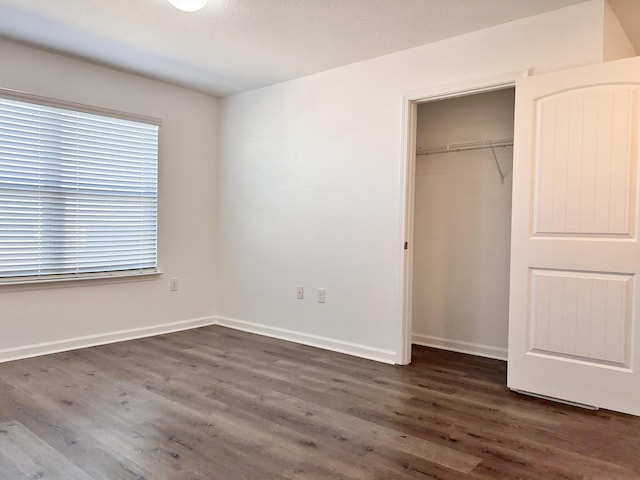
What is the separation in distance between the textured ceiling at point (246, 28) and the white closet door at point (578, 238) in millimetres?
616

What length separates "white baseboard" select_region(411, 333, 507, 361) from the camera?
3834 mm

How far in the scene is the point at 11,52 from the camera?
356cm

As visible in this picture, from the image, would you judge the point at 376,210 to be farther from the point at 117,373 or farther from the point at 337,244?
the point at 117,373

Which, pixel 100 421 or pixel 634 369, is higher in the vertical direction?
pixel 634 369

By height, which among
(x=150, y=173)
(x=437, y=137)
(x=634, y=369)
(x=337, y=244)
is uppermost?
(x=437, y=137)

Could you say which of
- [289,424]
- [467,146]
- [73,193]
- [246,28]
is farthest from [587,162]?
[73,193]

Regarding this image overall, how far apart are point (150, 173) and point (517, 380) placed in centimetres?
356

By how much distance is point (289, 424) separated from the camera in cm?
247

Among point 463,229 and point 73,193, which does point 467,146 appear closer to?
point 463,229

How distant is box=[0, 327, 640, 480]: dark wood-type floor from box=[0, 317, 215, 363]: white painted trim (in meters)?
0.13

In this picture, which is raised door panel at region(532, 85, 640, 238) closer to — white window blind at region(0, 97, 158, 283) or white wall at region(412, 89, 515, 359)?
white wall at region(412, 89, 515, 359)

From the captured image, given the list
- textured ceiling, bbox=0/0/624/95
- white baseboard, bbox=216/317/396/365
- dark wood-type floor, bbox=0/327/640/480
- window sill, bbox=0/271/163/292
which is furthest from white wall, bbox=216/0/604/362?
window sill, bbox=0/271/163/292

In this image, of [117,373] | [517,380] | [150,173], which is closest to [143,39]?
[150,173]

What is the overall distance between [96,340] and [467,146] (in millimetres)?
3607
